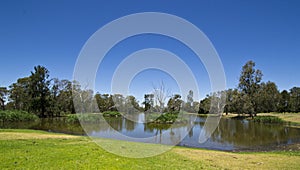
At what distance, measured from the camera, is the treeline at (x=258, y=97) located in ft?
194

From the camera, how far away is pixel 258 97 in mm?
59656

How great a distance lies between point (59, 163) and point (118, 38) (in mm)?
7163

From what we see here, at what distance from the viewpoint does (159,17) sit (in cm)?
1264

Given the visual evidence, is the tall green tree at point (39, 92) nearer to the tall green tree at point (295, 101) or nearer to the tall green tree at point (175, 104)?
the tall green tree at point (175, 104)

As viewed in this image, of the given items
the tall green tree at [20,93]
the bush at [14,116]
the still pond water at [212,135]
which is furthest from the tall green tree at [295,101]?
the tall green tree at [20,93]

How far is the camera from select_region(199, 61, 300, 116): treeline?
194 feet

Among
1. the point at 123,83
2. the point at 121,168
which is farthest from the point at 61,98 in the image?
the point at 121,168

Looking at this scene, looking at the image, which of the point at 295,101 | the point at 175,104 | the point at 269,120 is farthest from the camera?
the point at 295,101

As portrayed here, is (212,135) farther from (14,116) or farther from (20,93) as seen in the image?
(20,93)

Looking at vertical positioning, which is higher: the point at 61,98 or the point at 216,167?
the point at 61,98

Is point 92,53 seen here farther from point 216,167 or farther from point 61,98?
point 61,98

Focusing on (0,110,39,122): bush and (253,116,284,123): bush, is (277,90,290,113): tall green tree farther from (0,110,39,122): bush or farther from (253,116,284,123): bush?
(0,110,39,122): bush

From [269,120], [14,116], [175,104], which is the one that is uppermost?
[175,104]

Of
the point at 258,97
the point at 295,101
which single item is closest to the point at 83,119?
the point at 258,97
